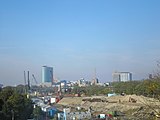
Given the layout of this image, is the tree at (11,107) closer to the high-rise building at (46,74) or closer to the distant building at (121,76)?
the distant building at (121,76)

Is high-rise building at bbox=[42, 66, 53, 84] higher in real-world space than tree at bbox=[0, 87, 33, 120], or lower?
higher

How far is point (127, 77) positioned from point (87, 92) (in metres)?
67.2

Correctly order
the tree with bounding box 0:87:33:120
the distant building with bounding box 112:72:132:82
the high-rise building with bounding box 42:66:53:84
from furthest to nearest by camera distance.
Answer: the high-rise building with bounding box 42:66:53:84 < the distant building with bounding box 112:72:132:82 < the tree with bounding box 0:87:33:120

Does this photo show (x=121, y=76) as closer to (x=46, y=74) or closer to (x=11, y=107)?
(x=46, y=74)

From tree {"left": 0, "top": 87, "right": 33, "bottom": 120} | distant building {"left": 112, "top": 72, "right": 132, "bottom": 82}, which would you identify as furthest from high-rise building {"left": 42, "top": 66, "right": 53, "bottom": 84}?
tree {"left": 0, "top": 87, "right": 33, "bottom": 120}

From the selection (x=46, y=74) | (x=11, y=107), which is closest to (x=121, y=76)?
(x=46, y=74)

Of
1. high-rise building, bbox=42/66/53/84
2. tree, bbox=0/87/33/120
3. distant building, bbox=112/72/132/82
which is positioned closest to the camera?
tree, bbox=0/87/33/120

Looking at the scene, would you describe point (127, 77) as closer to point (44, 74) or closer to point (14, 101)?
point (44, 74)

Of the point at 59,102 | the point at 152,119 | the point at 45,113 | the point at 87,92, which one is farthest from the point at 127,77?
the point at 152,119

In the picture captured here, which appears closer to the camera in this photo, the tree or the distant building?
the tree

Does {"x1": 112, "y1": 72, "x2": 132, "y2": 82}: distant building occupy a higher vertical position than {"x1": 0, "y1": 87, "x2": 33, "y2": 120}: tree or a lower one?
higher

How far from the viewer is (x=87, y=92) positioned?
64625 millimetres

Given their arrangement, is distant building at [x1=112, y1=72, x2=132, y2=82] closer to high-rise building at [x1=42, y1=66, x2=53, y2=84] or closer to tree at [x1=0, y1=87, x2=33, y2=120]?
high-rise building at [x1=42, y1=66, x2=53, y2=84]

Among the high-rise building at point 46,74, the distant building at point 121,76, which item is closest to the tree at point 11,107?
the distant building at point 121,76
